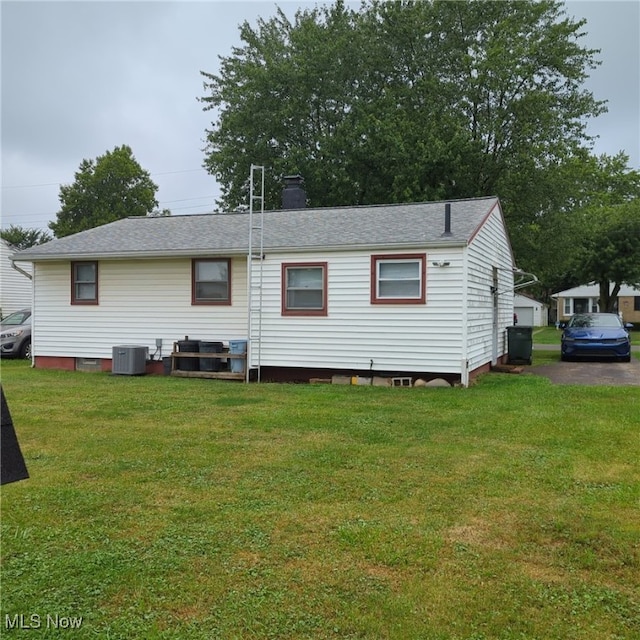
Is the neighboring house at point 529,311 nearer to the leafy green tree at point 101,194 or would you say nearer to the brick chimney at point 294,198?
the brick chimney at point 294,198

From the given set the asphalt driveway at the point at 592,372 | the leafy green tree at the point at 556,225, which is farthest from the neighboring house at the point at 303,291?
the leafy green tree at the point at 556,225

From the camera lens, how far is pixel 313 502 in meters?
4.40

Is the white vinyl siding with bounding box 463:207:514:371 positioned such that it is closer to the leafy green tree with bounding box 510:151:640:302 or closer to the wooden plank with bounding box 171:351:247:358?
the wooden plank with bounding box 171:351:247:358

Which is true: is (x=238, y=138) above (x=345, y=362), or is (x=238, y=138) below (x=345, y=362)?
above

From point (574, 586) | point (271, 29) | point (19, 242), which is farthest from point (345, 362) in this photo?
point (19, 242)

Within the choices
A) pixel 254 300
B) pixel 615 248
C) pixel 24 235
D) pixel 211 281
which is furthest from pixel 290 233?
pixel 24 235

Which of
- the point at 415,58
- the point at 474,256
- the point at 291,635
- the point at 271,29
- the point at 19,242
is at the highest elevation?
the point at 271,29

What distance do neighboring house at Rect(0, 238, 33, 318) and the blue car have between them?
72.2 feet

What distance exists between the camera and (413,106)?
77.7 ft

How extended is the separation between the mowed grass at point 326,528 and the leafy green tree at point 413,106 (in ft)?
51.7

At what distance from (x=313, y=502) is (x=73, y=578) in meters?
1.80

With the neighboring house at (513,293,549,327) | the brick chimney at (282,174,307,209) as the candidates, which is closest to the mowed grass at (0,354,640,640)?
the brick chimney at (282,174,307,209)

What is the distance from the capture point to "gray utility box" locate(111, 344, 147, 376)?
12320 millimetres

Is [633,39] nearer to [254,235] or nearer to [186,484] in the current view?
[254,235]
